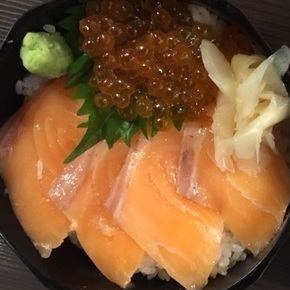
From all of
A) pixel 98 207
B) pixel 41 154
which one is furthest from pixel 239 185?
pixel 41 154

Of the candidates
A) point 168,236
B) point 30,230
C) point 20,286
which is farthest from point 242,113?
point 20,286

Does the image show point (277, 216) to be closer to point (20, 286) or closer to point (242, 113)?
point (242, 113)

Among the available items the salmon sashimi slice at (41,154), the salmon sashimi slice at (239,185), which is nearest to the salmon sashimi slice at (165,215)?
the salmon sashimi slice at (239,185)

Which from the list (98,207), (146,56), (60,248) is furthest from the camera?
(60,248)

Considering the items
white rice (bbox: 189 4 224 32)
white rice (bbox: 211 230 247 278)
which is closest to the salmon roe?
white rice (bbox: 189 4 224 32)

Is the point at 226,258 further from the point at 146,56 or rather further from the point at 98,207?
the point at 146,56
